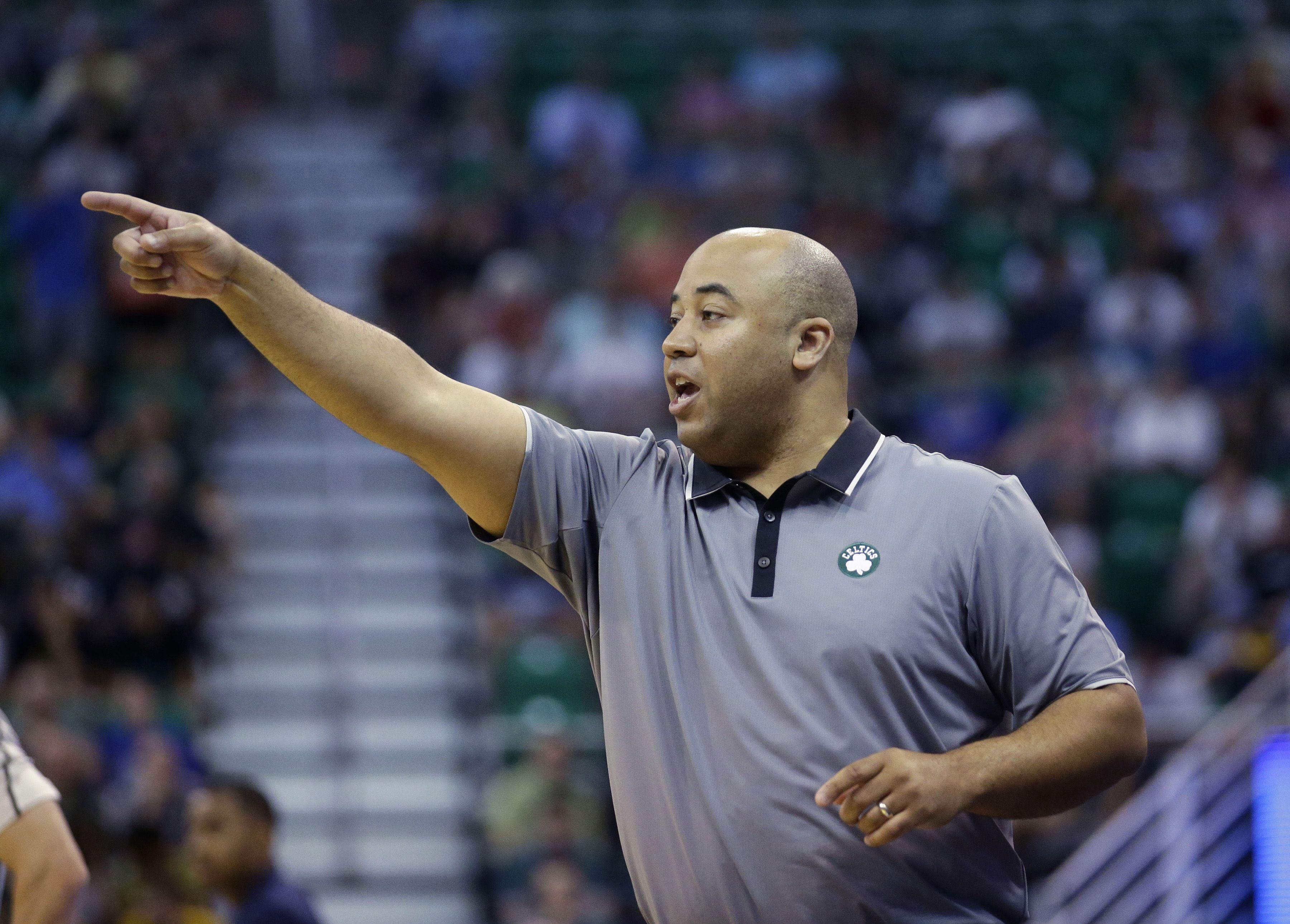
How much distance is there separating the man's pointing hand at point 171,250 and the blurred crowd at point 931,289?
4.51m

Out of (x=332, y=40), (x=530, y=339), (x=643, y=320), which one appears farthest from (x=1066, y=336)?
(x=332, y=40)

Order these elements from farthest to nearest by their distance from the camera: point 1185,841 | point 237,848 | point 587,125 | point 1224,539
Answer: point 587,125 → point 1224,539 → point 1185,841 → point 237,848

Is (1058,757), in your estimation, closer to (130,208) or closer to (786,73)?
(130,208)

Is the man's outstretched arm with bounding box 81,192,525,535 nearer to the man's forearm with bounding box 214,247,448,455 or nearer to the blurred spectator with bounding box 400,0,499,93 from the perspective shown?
the man's forearm with bounding box 214,247,448,455

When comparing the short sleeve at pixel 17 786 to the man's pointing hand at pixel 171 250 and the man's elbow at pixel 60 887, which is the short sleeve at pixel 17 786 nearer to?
the man's elbow at pixel 60 887

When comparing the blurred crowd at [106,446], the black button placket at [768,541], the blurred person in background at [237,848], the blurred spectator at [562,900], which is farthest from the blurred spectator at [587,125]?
the black button placket at [768,541]

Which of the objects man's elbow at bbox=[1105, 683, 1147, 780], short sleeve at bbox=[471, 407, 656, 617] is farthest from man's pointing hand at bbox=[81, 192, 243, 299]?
man's elbow at bbox=[1105, 683, 1147, 780]

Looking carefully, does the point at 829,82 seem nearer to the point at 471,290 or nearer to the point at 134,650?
the point at 471,290

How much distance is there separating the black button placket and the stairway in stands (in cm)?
529

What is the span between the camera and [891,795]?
7.86 feet

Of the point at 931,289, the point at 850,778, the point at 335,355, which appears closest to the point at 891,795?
the point at 850,778

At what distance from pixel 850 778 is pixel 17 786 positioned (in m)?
1.84

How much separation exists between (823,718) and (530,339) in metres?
7.46

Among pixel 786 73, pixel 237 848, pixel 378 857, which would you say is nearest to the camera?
pixel 237 848
